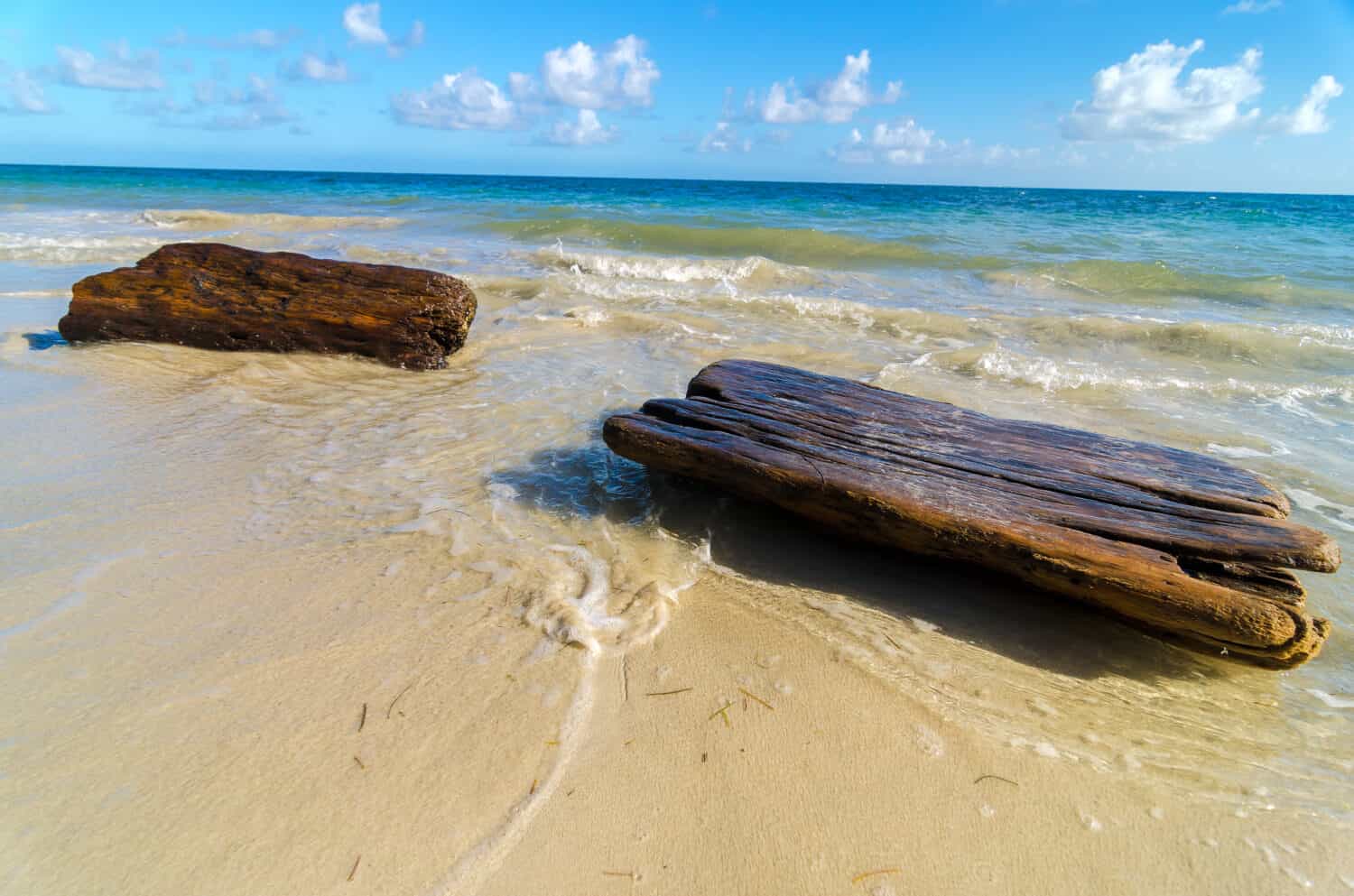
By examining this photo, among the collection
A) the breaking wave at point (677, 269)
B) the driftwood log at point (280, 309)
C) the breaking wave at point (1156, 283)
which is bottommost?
the breaking wave at point (677, 269)

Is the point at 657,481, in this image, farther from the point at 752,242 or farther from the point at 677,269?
the point at 752,242

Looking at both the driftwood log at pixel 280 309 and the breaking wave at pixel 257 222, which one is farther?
the breaking wave at pixel 257 222

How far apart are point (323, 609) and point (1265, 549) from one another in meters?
3.11

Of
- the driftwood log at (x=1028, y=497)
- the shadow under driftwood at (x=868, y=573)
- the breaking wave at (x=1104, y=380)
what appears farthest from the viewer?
the breaking wave at (x=1104, y=380)

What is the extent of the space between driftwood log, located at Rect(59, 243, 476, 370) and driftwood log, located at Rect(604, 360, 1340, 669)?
9.16 ft

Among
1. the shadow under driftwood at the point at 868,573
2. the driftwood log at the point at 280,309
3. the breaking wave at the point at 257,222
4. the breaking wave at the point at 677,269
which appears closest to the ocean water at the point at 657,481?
the shadow under driftwood at the point at 868,573

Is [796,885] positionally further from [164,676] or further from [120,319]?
[120,319]

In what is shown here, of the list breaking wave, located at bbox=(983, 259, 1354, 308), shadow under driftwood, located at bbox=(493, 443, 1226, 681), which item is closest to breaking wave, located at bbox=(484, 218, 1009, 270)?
breaking wave, located at bbox=(983, 259, 1354, 308)

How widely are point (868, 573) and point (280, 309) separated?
194 inches

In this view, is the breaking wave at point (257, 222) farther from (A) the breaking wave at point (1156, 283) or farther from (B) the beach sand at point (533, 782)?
(B) the beach sand at point (533, 782)

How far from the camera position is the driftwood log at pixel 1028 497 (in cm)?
210

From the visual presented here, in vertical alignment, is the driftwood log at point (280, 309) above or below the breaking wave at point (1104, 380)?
above

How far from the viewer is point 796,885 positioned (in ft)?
4.86

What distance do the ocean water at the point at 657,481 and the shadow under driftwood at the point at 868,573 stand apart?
13 mm
